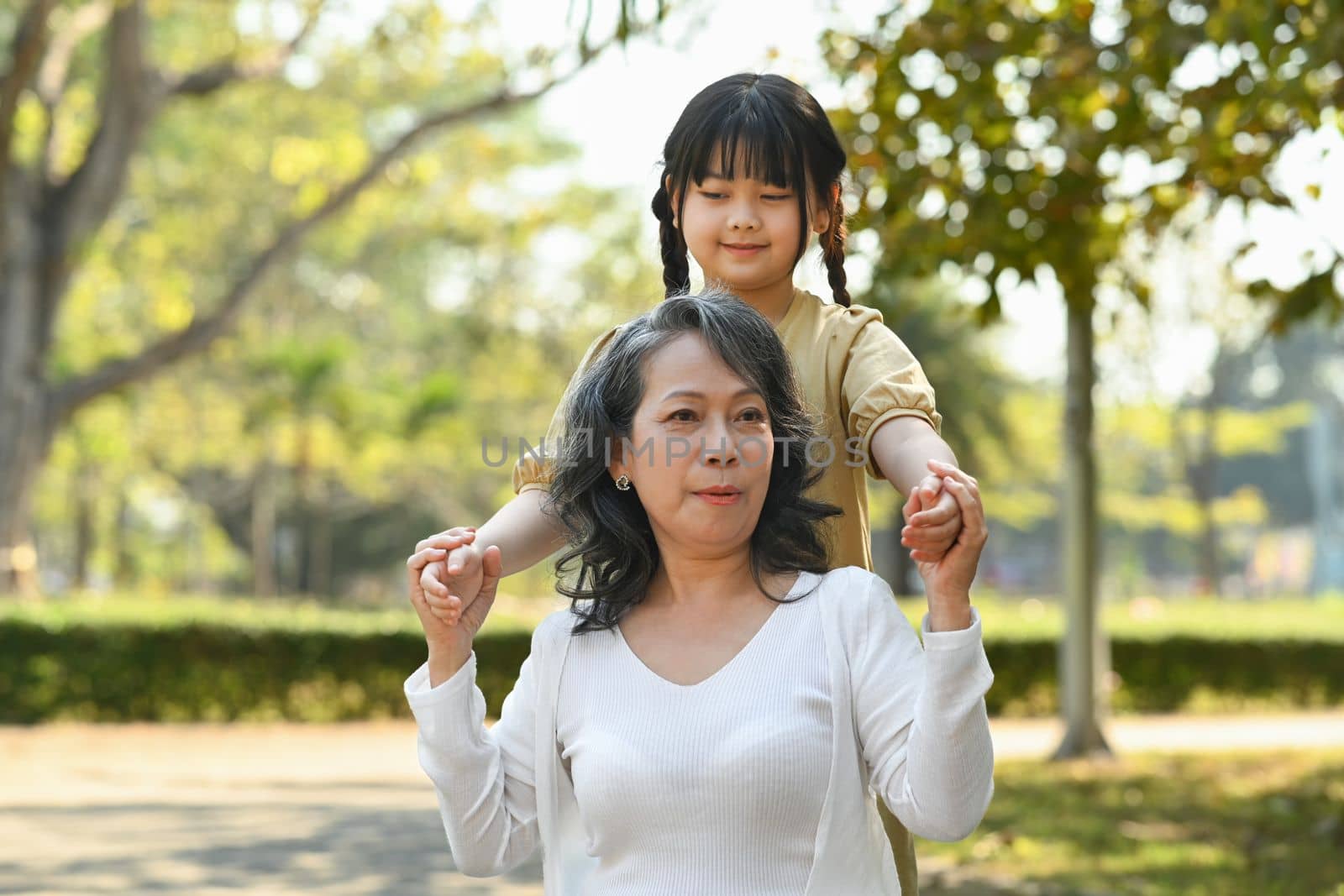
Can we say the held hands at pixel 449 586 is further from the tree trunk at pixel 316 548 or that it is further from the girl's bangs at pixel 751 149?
the tree trunk at pixel 316 548

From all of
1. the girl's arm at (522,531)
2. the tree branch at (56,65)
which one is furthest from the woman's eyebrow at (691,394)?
the tree branch at (56,65)

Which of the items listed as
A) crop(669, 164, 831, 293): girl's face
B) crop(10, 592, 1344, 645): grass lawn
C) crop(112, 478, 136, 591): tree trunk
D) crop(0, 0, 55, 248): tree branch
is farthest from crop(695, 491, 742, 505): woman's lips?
crop(112, 478, 136, 591): tree trunk

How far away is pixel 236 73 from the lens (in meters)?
16.1

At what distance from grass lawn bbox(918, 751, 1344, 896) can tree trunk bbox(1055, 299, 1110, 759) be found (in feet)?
1.15

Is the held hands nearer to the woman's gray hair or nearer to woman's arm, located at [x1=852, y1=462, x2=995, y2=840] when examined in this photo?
the woman's gray hair

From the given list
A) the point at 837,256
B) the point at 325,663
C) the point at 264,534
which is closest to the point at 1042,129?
the point at 837,256

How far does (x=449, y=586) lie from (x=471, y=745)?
0.69 ft

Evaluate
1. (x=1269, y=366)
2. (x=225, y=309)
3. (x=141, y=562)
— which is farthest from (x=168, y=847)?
(x=1269, y=366)

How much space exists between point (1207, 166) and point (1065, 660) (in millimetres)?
5248

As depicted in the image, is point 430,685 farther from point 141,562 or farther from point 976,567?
point 141,562

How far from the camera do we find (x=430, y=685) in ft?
7.04

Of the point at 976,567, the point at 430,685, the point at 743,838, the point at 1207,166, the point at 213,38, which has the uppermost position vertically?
the point at 213,38

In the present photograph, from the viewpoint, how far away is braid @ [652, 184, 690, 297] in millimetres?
2639

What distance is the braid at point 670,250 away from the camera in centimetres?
264
